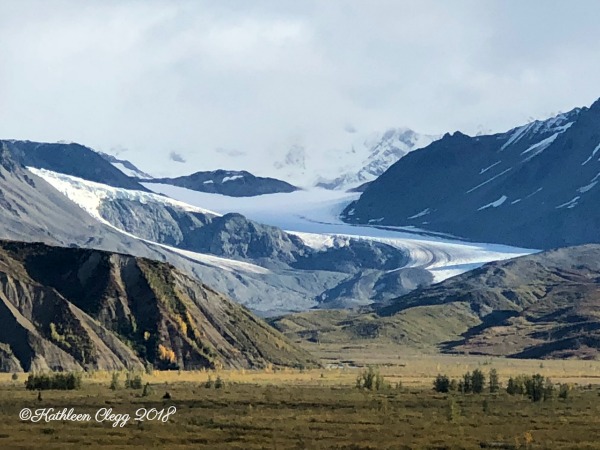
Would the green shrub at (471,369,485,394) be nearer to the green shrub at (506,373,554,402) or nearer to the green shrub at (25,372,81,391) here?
the green shrub at (506,373,554,402)

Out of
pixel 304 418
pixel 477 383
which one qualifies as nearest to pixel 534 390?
pixel 477 383

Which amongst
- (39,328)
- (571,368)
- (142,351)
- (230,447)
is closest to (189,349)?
(142,351)

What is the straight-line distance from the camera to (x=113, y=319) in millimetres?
138000

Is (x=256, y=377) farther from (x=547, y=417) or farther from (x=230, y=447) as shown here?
(x=230, y=447)

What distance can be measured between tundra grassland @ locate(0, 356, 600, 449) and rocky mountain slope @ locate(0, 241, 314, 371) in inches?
670

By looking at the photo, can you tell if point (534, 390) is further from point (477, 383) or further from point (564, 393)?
point (477, 383)

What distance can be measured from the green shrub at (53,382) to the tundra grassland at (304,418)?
1369 millimetres

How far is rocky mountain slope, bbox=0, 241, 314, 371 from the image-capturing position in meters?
127

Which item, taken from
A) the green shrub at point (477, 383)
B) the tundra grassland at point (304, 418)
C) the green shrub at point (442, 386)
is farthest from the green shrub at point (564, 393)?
the green shrub at point (442, 386)

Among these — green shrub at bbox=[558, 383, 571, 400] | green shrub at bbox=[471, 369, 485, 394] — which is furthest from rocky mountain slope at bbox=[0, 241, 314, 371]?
green shrub at bbox=[558, 383, 571, 400]

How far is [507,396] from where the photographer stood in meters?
88.9

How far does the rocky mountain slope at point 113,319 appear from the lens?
127m

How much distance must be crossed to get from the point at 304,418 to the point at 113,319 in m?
70.5

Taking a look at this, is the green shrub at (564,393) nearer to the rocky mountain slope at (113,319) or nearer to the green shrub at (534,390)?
the green shrub at (534,390)
